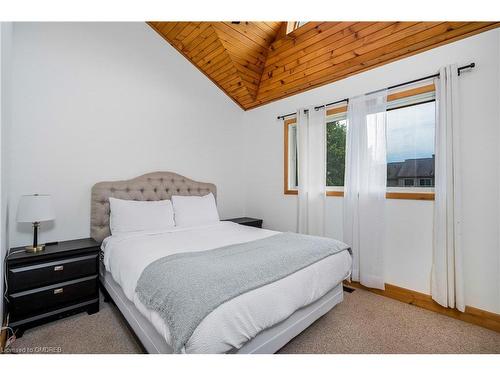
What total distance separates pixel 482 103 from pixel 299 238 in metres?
1.87

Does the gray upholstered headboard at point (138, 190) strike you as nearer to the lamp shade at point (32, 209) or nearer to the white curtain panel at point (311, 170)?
the lamp shade at point (32, 209)

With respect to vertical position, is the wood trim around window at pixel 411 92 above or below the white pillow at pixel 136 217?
above

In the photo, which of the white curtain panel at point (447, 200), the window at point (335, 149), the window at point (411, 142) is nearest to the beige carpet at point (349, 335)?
the white curtain panel at point (447, 200)

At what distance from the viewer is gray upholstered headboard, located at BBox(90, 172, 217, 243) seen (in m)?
2.51

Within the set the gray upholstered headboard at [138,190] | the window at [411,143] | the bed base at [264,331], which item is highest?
the window at [411,143]

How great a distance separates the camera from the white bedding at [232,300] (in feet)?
3.48

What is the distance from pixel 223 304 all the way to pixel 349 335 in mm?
1238

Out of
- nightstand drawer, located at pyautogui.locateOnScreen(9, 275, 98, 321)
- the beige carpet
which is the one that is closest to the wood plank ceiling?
the beige carpet

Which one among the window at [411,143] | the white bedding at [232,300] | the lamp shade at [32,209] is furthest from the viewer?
the window at [411,143]

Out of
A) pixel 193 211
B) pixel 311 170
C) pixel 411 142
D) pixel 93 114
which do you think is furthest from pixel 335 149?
pixel 93 114

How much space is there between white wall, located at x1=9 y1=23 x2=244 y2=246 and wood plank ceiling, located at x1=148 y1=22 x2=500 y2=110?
13.1 inches

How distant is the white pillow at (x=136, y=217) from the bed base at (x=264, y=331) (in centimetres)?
55

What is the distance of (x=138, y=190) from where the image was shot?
283 cm
